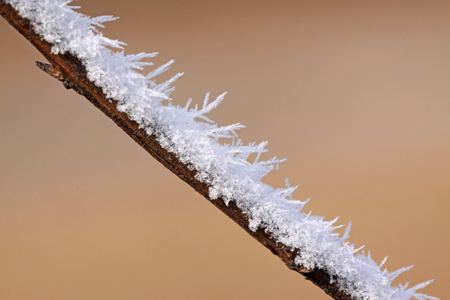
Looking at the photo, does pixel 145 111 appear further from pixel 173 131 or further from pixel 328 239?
pixel 328 239

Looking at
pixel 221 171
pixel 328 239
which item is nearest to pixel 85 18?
pixel 221 171

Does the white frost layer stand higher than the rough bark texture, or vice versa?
the white frost layer

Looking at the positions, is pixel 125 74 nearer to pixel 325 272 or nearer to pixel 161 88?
pixel 161 88

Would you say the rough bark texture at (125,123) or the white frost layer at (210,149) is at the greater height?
the white frost layer at (210,149)
